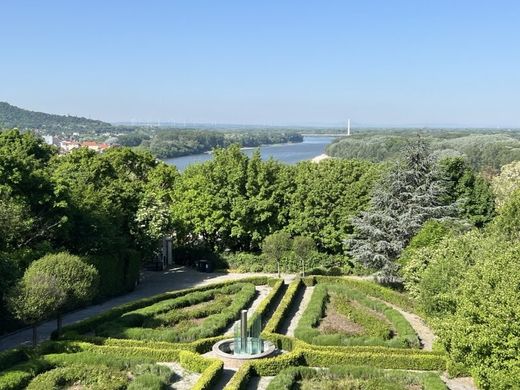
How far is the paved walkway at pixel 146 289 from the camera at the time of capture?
82.5 feet

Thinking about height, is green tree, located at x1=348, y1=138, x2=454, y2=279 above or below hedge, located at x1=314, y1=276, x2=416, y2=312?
above

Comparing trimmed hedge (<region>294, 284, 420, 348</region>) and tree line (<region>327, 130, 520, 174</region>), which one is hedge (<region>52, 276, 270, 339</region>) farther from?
tree line (<region>327, 130, 520, 174</region>)

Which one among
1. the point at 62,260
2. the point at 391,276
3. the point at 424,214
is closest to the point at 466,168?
the point at 424,214

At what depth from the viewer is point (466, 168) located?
1727 inches

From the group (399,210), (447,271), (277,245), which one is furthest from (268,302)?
(399,210)

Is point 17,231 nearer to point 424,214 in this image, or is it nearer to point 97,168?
point 97,168

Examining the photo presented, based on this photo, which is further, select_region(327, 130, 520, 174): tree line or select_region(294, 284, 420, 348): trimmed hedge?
select_region(327, 130, 520, 174): tree line

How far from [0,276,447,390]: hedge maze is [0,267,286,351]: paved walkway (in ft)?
9.12

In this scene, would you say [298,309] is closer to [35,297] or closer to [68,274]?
[68,274]

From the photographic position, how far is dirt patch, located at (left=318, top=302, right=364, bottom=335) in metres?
24.7

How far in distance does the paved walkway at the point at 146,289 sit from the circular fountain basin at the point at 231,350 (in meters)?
8.61

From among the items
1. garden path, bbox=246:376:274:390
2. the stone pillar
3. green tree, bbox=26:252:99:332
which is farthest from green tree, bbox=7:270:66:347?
garden path, bbox=246:376:274:390

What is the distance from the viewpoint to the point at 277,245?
37.1 m

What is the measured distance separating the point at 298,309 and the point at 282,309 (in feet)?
8.48
